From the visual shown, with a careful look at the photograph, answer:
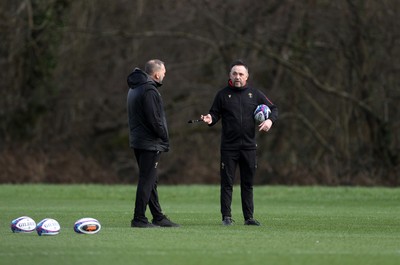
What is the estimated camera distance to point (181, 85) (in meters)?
43.8

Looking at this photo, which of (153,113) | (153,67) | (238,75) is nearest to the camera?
(153,113)

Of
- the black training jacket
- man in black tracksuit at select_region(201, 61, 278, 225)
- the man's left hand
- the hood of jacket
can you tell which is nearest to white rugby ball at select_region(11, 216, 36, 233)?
the hood of jacket

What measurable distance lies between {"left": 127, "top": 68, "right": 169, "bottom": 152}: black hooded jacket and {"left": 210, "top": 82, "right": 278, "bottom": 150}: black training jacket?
1031 millimetres

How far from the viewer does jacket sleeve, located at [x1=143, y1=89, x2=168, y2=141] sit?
15016mm

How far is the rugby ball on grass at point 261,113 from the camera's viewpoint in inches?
621

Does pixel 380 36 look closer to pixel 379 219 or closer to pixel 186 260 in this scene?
pixel 379 219

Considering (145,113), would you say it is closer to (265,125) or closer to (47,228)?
(265,125)

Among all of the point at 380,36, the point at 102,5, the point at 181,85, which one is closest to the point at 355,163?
the point at 380,36

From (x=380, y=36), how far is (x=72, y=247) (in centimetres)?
2904

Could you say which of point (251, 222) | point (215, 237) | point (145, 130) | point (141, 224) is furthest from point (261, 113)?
point (215, 237)

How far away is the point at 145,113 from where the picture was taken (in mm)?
15070

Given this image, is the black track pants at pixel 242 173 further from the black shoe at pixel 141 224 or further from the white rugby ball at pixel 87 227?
the white rugby ball at pixel 87 227

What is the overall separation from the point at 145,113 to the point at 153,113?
111 mm

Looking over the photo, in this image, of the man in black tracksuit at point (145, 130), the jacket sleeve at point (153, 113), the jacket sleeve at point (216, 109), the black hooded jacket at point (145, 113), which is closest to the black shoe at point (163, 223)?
the man in black tracksuit at point (145, 130)
